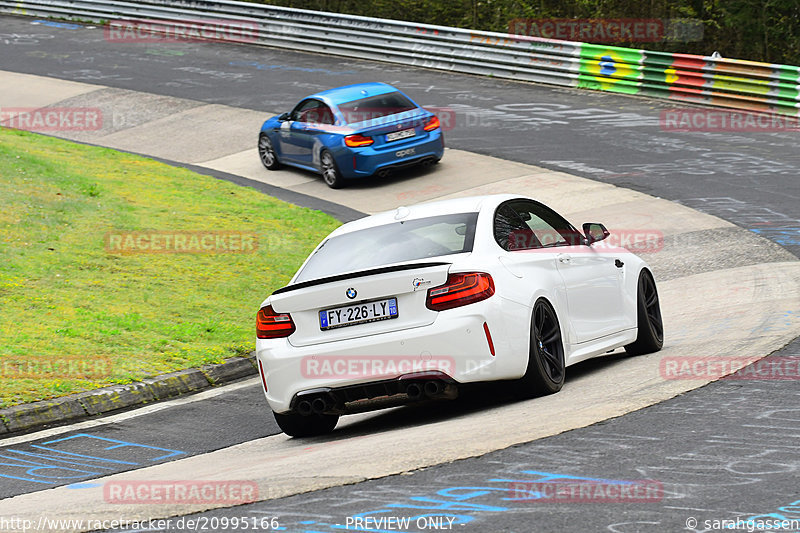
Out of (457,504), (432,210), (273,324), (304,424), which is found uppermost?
(432,210)

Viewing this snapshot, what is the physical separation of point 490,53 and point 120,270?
17832 millimetres

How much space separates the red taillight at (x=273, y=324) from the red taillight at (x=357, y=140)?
1300 cm

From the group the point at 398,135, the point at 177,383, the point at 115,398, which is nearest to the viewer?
the point at 115,398

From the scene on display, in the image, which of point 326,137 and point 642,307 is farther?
point 326,137

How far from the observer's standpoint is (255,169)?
75.2 ft

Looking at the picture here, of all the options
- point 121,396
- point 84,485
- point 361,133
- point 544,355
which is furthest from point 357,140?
point 84,485

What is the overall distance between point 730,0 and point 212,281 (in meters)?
18.4

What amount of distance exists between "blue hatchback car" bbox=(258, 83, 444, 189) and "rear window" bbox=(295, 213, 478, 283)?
12.4 m

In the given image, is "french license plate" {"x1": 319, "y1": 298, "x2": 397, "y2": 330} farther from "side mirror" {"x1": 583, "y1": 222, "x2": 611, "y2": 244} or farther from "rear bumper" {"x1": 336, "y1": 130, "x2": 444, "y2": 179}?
"rear bumper" {"x1": 336, "y1": 130, "x2": 444, "y2": 179}

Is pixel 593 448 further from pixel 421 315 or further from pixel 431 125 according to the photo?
pixel 431 125

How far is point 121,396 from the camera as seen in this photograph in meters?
9.86

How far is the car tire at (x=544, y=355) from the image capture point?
7668 mm

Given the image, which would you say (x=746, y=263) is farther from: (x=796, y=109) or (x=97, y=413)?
(x=796, y=109)

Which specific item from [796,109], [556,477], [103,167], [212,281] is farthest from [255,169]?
[556,477]
